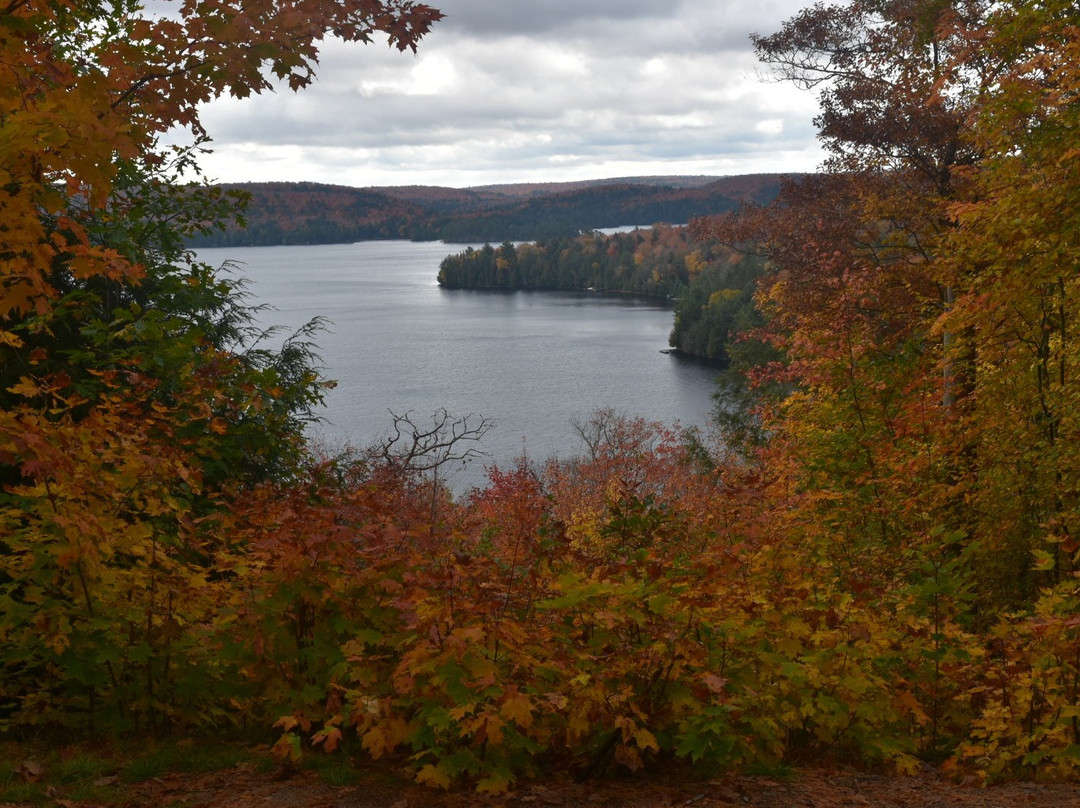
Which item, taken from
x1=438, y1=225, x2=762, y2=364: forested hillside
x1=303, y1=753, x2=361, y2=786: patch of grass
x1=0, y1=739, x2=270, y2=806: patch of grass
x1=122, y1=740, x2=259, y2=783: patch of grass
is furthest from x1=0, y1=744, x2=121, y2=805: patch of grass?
x1=438, y1=225, x2=762, y2=364: forested hillside

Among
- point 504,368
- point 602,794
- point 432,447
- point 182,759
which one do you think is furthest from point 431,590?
point 504,368

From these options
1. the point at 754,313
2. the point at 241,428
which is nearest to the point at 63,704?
the point at 241,428

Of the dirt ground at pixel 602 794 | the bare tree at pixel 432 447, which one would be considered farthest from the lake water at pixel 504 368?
the dirt ground at pixel 602 794

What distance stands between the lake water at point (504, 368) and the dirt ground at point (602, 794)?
26163 millimetres

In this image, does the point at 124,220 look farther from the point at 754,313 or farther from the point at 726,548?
the point at 754,313

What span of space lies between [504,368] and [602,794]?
7173 cm

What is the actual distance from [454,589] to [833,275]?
547 inches

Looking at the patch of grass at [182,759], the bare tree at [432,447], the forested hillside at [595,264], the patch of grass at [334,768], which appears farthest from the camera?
the forested hillside at [595,264]

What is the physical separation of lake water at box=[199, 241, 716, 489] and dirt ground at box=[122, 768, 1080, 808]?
26.2m

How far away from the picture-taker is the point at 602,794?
4.64m

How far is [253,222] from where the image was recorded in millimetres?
193375

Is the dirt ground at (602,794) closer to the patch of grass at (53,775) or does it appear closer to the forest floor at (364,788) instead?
the forest floor at (364,788)

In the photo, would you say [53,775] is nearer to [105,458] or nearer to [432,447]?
[105,458]

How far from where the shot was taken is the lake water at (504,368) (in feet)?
184
